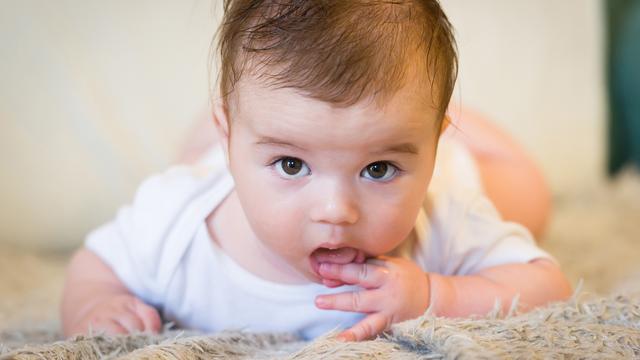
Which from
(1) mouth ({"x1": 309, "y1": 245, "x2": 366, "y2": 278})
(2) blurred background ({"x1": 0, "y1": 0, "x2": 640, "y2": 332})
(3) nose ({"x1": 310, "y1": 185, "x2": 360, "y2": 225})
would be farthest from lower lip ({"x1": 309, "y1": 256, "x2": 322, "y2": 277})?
(2) blurred background ({"x1": 0, "y1": 0, "x2": 640, "y2": 332})

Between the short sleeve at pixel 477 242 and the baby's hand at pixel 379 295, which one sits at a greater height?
the short sleeve at pixel 477 242

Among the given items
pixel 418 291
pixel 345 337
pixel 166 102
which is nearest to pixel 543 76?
pixel 166 102

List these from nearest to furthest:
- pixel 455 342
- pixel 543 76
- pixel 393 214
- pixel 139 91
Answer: pixel 455 342 → pixel 393 214 → pixel 139 91 → pixel 543 76

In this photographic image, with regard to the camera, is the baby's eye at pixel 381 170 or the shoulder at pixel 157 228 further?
the shoulder at pixel 157 228

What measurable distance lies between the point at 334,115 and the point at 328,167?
0.19 feet

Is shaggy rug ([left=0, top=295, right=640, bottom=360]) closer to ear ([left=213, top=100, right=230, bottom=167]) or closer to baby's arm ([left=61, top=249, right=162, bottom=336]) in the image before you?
baby's arm ([left=61, top=249, right=162, bottom=336])

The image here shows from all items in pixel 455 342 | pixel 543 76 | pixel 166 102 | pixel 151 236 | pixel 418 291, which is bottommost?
pixel 455 342

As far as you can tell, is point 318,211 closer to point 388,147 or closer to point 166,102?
point 388,147

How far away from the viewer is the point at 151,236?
1.07 meters

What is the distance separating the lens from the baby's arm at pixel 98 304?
1.01m

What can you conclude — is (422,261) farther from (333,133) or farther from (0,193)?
(0,193)

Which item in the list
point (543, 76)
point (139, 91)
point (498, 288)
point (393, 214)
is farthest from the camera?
point (543, 76)

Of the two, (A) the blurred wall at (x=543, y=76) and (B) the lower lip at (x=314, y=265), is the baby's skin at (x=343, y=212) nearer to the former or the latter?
(B) the lower lip at (x=314, y=265)

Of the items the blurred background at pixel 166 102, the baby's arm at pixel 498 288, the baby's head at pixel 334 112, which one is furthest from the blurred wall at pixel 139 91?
the baby's head at pixel 334 112
